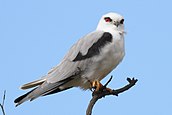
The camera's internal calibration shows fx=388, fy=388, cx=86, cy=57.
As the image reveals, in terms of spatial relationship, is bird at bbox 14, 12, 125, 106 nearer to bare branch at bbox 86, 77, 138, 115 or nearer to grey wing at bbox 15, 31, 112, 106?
grey wing at bbox 15, 31, 112, 106

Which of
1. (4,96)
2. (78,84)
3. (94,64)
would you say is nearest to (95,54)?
(94,64)

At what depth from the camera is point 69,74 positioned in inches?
203

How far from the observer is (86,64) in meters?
5.15

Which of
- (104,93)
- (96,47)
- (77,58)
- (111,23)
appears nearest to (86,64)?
(77,58)

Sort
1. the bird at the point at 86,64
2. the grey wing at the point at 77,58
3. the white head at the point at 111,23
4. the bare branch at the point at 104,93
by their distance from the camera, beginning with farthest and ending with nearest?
the white head at the point at 111,23
the grey wing at the point at 77,58
the bird at the point at 86,64
the bare branch at the point at 104,93

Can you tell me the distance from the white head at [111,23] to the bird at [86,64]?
0.42 feet

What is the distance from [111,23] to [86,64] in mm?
828

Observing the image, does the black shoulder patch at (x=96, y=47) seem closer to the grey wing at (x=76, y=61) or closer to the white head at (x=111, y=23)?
the grey wing at (x=76, y=61)

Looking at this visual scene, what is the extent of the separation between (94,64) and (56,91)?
0.65 meters

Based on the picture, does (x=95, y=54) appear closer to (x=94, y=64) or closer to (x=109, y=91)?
(x=94, y=64)

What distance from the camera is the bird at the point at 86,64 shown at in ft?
16.6

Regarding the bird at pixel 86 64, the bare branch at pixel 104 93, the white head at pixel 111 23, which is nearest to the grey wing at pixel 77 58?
the bird at pixel 86 64

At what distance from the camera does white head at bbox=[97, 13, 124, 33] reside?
553cm

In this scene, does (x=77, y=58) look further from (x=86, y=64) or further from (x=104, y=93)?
(x=104, y=93)
